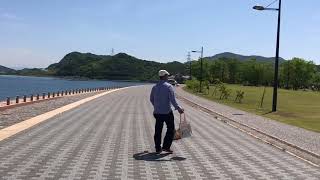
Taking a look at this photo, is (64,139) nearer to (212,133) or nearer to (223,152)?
(223,152)

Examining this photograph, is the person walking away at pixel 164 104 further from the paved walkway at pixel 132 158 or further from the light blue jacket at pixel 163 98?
the paved walkway at pixel 132 158

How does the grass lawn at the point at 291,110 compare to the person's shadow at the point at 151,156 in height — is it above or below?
below

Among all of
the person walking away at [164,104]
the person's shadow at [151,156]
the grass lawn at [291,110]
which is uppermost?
the person walking away at [164,104]

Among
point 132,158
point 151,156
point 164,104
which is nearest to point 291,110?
point 164,104

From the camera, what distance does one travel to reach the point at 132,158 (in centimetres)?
1141

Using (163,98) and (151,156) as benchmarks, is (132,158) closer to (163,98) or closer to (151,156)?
(151,156)

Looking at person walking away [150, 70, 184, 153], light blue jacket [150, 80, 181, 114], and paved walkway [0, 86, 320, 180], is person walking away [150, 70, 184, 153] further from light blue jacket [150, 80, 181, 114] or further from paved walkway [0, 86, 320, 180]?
paved walkway [0, 86, 320, 180]

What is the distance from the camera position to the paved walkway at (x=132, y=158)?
9.59 m

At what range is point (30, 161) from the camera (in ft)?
34.0

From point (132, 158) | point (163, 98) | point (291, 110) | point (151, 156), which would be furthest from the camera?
point (291, 110)

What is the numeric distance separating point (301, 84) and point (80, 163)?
479 ft

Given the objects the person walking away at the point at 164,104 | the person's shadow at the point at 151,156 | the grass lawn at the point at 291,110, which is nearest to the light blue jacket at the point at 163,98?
the person walking away at the point at 164,104

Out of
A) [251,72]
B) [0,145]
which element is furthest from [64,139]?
[251,72]

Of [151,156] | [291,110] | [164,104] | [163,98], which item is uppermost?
[163,98]
